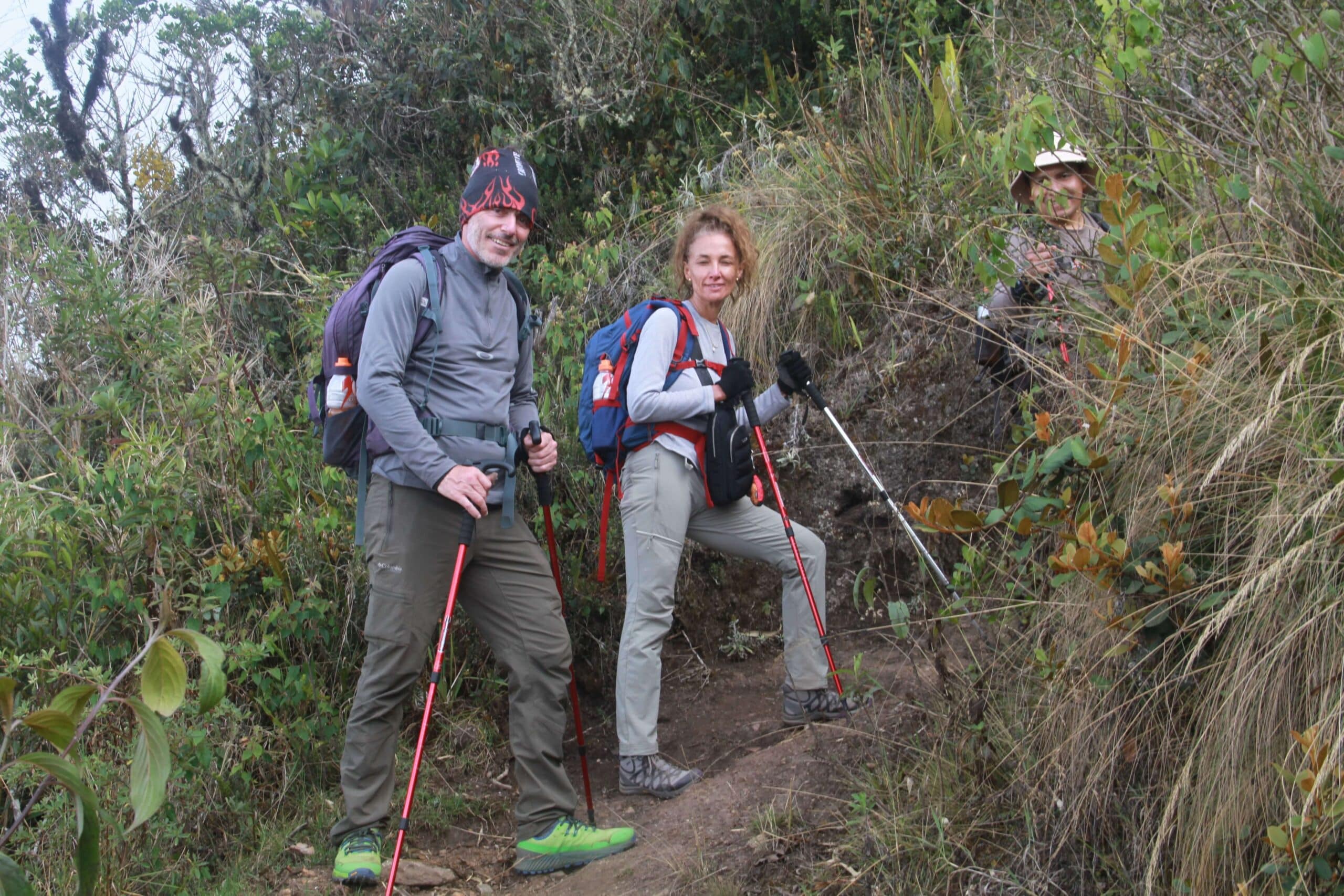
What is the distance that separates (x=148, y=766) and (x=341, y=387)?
3.19 metres

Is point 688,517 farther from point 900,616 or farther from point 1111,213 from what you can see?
point 1111,213

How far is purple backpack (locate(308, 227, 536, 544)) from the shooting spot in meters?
4.42

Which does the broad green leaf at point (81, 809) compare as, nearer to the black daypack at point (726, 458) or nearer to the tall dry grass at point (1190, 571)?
the tall dry grass at point (1190, 571)

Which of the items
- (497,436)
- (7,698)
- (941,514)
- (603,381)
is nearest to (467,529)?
(497,436)

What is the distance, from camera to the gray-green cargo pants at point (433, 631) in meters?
4.38

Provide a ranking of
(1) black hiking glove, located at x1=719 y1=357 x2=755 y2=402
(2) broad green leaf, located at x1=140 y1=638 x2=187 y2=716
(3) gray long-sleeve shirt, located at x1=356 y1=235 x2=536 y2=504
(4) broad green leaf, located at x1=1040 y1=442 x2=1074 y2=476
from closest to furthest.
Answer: (2) broad green leaf, located at x1=140 y1=638 x2=187 y2=716 → (4) broad green leaf, located at x1=1040 y1=442 x2=1074 y2=476 → (3) gray long-sleeve shirt, located at x1=356 y1=235 x2=536 y2=504 → (1) black hiking glove, located at x1=719 y1=357 x2=755 y2=402

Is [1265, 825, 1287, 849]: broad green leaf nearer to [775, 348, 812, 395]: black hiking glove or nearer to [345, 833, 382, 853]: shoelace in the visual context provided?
[775, 348, 812, 395]: black hiking glove

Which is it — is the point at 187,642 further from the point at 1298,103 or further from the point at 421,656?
the point at 1298,103

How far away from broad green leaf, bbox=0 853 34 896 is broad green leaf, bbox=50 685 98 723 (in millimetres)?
168

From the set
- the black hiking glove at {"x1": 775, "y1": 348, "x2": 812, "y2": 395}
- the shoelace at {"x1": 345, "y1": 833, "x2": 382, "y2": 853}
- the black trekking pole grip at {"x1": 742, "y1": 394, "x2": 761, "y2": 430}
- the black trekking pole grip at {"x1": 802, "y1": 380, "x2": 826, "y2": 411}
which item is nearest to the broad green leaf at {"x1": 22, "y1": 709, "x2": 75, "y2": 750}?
the shoelace at {"x1": 345, "y1": 833, "x2": 382, "y2": 853}

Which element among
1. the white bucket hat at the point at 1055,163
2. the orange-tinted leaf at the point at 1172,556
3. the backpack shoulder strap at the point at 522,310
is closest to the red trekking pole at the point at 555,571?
the backpack shoulder strap at the point at 522,310

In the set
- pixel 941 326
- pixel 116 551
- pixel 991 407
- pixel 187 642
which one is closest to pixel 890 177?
pixel 941 326

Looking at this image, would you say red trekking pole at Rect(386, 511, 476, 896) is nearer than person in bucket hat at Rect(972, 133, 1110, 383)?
No

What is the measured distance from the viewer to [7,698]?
4.57 feet
